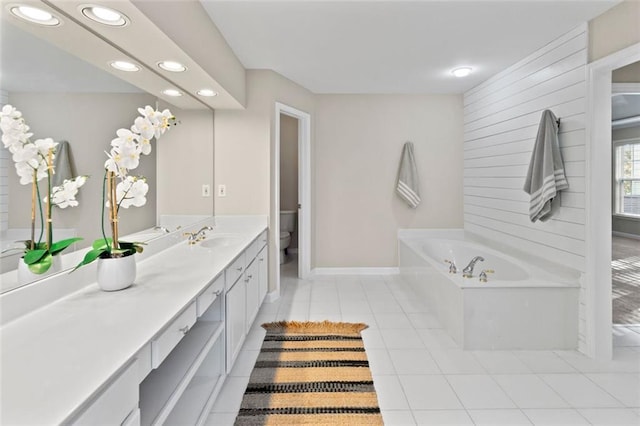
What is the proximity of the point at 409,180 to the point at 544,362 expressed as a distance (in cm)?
259

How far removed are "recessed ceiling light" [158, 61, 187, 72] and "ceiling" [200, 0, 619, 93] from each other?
440 millimetres

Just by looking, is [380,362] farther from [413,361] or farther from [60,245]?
[60,245]

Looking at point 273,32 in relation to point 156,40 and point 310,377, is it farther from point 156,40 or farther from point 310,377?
point 310,377

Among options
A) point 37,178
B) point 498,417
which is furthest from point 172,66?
point 498,417

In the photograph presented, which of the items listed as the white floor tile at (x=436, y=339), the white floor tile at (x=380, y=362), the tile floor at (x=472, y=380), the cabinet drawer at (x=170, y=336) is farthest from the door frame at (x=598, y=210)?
the cabinet drawer at (x=170, y=336)

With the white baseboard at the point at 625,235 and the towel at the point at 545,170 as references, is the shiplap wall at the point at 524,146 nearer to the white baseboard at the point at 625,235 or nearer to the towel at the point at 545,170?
the towel at the point at 545,170

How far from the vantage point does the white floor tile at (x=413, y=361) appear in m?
2.24

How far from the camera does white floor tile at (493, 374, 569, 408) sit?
1.90 meters

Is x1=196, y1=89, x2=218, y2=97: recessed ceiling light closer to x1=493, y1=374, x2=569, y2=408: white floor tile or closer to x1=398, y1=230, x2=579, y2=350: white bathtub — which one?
x1=398, y1=230, x2=579, y2=350: white bathtub

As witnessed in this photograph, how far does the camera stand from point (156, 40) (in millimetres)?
1725

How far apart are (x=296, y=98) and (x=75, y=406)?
12.3 feet

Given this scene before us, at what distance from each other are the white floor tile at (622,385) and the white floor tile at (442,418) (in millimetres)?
957

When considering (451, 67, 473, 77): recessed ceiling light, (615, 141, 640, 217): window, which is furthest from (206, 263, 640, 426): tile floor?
(615, 141, 640, 217): window

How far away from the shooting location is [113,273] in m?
1.42
